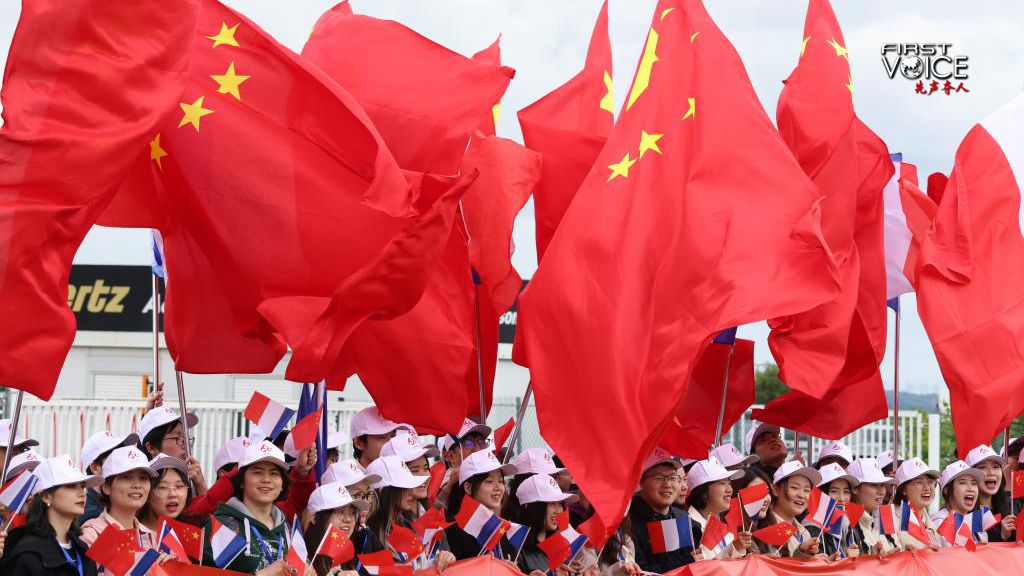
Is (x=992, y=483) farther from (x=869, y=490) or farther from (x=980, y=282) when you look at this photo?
(x=980, y=282)

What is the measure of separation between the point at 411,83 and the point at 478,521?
2.70 m

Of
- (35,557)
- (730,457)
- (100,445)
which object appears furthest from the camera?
(730,457)

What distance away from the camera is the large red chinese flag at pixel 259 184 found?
8.21 m

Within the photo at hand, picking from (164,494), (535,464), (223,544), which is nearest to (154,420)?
(164,494)

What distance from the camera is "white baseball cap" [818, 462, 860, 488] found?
10820mm

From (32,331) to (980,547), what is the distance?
22.2 feet

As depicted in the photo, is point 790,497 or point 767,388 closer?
point 790,497

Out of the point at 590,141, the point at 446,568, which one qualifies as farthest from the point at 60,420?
the point at 446,568

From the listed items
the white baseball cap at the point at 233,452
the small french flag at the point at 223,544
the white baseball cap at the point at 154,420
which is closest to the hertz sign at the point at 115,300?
the white baseball cap at the point at 154,420

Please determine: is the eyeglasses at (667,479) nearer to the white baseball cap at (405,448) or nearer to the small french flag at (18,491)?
the white baseball cap at (405,448)

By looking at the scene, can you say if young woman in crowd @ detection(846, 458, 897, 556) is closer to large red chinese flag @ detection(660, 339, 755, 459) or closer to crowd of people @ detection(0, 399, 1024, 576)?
crowd of people @ detection(0, 399, 1024, 576)

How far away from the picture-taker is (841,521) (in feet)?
33.7

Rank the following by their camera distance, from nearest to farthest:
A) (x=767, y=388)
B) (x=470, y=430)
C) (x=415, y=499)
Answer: (x=415, y=499) → (x=470, y=430) → (x=767, y=388)

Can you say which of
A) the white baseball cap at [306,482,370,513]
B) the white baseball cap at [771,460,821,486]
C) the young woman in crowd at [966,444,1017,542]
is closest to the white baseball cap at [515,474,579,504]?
the white baseball cap at [306,482,370,513]
